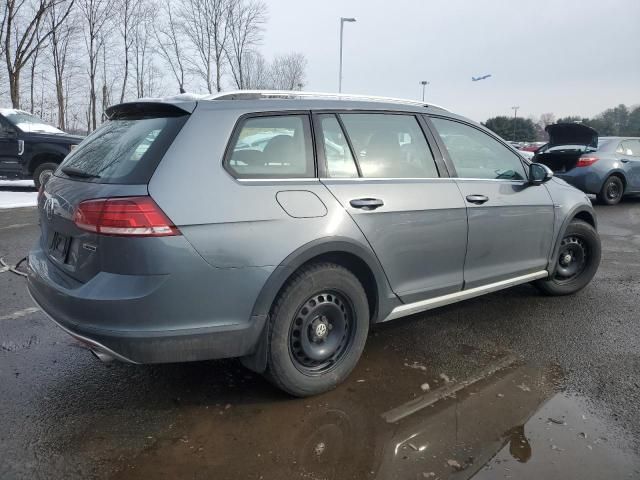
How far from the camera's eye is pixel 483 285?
386 centimetres

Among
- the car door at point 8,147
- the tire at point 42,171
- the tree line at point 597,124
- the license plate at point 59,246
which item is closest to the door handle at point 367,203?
the license plate at point 59,246

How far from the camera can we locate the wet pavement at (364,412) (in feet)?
7.78

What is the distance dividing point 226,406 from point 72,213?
1.33 metres

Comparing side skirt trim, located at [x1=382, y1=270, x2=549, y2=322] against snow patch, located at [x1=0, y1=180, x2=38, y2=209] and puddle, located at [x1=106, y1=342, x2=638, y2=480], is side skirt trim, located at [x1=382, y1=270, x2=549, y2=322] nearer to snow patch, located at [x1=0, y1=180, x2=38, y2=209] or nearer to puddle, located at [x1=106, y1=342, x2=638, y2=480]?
puddle, located at [x1=106, y1=342, x2=638, y2=480]

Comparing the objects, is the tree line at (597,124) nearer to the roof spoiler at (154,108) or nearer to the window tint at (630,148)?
the window tint at (630,148)

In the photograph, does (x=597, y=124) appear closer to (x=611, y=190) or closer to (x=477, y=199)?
(x=611, y=190)

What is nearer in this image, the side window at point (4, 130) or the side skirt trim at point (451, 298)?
the side skirt trim at point (451, 298)

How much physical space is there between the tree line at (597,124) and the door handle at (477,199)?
27.4 meters

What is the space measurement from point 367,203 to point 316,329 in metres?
0.80

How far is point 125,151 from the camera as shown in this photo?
2703 millimetres

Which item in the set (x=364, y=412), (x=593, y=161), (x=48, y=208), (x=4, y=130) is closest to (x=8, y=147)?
(x=4, y=130)

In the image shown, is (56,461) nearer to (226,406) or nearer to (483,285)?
(226,406)

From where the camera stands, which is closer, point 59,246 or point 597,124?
point 59,246

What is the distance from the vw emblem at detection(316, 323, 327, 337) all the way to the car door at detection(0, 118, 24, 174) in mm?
10870
